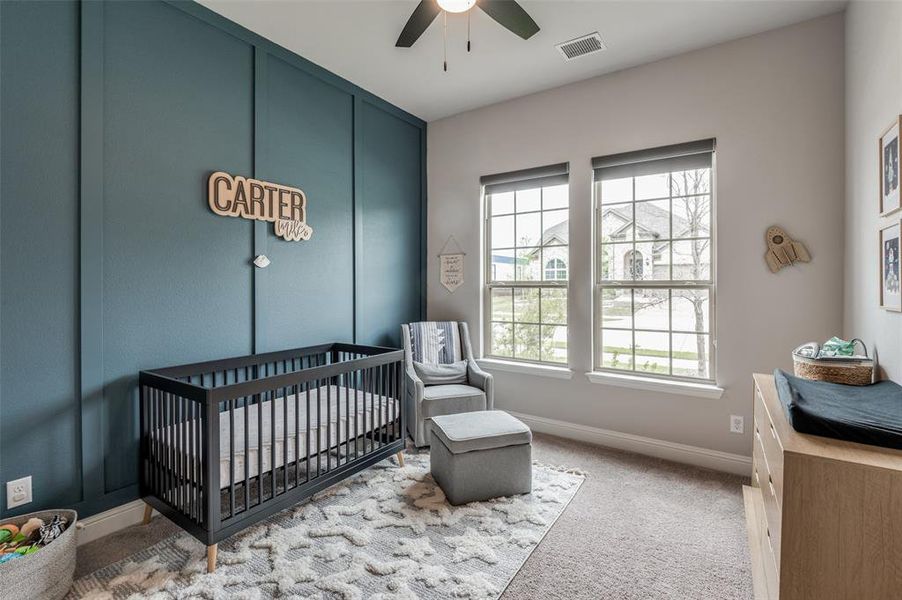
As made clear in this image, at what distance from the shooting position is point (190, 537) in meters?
1.97

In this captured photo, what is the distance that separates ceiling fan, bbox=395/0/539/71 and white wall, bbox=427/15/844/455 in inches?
52.8

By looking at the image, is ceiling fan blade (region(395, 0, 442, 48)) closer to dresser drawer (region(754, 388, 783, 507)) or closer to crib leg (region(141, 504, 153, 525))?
dresser drawer (region(754, 388, 783, 507))

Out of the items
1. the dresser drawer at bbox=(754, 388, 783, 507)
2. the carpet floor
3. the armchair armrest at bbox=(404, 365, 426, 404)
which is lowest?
the carpet floor

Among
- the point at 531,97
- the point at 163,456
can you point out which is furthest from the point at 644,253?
the point at 163,456

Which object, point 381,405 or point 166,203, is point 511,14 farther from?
point 381,405

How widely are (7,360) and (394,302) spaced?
7.84 feet

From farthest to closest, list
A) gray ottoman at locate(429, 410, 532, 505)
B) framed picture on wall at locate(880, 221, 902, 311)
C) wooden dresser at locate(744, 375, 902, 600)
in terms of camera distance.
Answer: gray ottoman at locate(429, 410, 532, 505) → framed picture on wall at locate(880, 221, 902, 311) → wooden dresser at locate(744, 375, 902, 600)

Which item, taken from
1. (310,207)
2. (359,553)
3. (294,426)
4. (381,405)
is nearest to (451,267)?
(310,207)

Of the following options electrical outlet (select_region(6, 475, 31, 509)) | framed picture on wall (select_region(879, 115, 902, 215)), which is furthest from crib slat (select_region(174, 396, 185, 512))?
framed picture on wall (select_region(879, 115, 902, 215))

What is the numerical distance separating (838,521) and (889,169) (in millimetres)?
1425

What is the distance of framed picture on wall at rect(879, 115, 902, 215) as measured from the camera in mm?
1592

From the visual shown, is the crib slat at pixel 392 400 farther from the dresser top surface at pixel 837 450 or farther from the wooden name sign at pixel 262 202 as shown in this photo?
the dresser top surface at pixel 837 450

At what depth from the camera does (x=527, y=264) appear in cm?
358

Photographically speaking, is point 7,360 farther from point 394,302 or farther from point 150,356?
point 394,302
